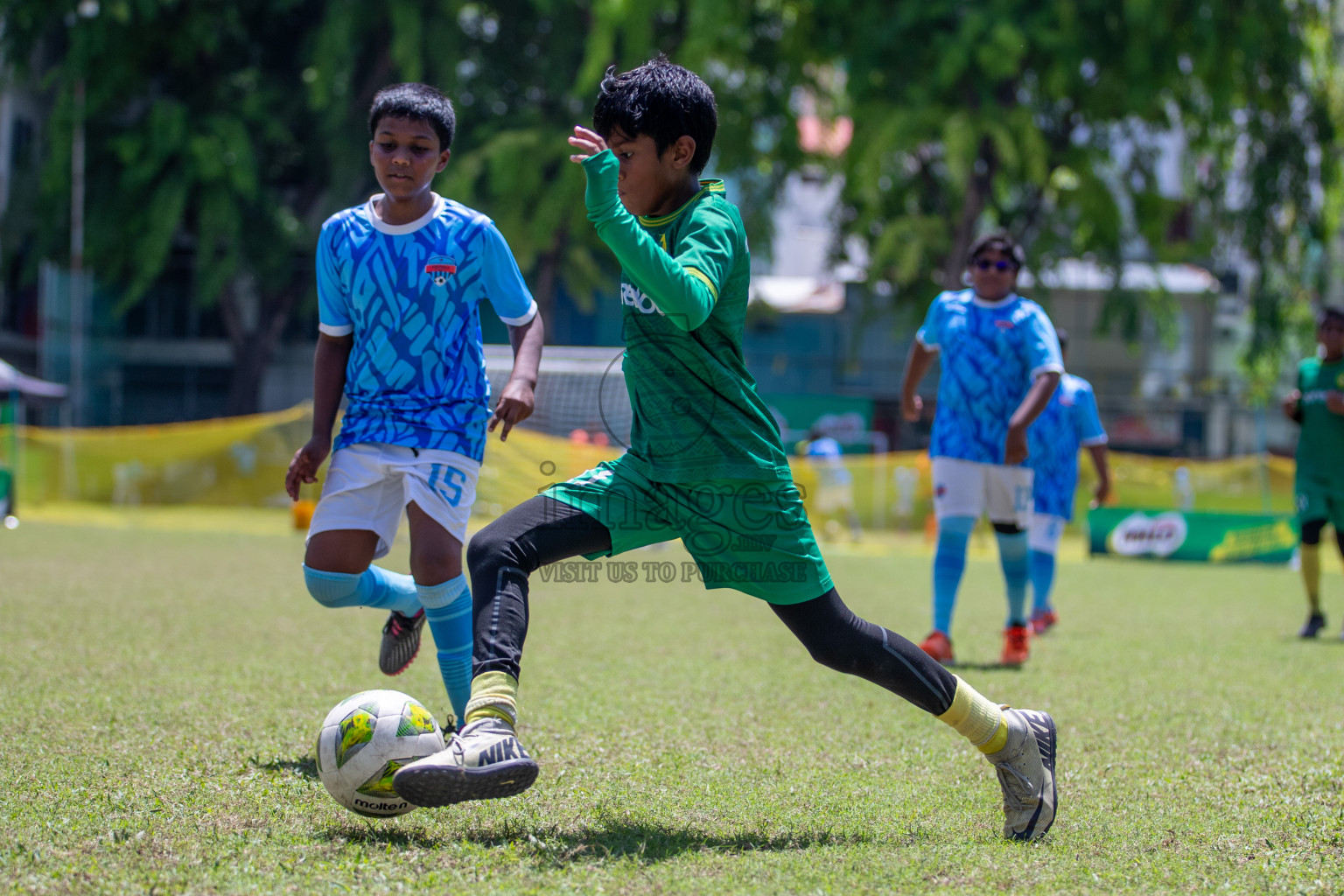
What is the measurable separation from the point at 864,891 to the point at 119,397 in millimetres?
24339

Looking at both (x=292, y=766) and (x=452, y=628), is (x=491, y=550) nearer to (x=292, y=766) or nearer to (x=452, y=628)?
(x=452, y=628)

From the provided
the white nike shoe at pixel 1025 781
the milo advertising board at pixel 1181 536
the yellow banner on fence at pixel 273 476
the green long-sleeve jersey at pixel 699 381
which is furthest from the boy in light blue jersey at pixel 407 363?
the yellow banner on fence at pixel 273 476

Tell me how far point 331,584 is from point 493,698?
1.03m

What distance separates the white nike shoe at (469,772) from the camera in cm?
260

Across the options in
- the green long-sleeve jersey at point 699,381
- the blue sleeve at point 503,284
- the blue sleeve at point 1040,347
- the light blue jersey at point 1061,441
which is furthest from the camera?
the light blue jersey at point 1061,441

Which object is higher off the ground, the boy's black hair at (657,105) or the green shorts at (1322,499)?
the boy's black hair at (657,105)

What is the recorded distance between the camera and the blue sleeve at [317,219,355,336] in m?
3.67

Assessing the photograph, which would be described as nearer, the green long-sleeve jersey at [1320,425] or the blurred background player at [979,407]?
the blurred background player at [979,407]

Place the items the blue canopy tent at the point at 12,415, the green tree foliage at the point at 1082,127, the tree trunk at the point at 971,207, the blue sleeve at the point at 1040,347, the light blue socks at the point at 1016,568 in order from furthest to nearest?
the tree trunk at the point at 971,207, the green tree foliage at the point at 1082,127, the blue canopy tent at the point at 12,415, the light blue socks at the point at 1016,568, the blue sleeve at the point at 1040,347

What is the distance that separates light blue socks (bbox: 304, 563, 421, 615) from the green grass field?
51cm

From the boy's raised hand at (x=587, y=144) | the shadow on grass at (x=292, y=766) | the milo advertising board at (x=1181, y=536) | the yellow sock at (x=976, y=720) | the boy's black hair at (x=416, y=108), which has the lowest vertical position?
the milo advertising board at (x=1181, y=536)

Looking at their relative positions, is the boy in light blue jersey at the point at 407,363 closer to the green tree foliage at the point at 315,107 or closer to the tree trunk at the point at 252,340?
the green tree foliage at the point at 315,107

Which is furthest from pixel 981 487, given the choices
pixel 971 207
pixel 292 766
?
pixel 971 207

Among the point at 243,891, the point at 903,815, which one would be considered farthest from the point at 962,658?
the point at 243,891
